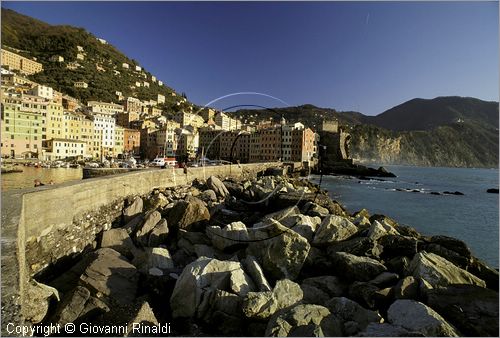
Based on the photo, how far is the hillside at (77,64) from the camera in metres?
126

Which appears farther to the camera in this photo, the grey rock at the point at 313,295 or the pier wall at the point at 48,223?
the grey rock at the point at 313,295

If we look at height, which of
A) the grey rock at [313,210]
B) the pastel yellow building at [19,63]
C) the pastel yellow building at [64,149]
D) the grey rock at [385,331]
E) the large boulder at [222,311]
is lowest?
the large boulder at [222,311]

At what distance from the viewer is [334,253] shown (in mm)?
7121

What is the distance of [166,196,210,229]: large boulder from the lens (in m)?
9.69

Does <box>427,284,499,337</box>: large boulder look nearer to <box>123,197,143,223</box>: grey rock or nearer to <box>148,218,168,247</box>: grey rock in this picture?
<box>148,218,168,247</box>: grey rock

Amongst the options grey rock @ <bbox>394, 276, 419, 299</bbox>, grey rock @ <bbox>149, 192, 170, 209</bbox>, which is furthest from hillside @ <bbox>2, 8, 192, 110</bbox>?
grey rock @ <bbox>394, 276, 419, 299</bbox>

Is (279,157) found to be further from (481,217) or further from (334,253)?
(334,253)

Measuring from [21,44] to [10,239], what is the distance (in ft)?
699

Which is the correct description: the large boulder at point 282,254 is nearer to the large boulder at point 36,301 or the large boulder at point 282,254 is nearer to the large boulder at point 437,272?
the large boulder at point 437,272

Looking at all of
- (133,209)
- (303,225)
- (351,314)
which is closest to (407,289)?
(351,314)

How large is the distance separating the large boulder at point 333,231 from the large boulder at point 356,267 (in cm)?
114

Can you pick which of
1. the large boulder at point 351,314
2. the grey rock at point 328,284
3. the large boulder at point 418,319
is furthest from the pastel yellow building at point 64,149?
the large boulder at point 418,319

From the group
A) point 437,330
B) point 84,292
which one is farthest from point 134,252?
point 437,330

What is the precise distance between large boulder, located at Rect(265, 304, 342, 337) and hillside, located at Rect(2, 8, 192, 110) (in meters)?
138
